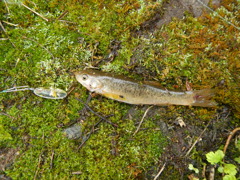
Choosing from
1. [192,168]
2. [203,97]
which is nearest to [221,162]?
[192,168]

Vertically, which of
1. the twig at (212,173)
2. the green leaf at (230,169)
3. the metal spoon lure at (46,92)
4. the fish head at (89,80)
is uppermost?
the fish head at (89,80)

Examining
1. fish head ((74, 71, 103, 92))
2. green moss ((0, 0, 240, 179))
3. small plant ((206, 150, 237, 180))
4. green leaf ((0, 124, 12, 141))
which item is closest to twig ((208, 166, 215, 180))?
small plant ((206, 150, 237, 180))

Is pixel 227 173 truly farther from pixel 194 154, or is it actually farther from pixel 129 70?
pixel 129 70

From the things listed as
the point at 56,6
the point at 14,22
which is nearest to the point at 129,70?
the point at 56,6

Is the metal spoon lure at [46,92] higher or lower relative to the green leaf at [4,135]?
higher

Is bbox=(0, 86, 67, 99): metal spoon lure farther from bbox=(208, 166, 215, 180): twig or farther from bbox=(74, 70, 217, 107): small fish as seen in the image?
bbox=(208, 166, 215, 180): twig

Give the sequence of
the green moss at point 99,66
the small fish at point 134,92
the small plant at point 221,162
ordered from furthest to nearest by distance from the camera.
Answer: the small fish at point 134,92 < the green moss at point 99,66 < the small plant at point 221,162

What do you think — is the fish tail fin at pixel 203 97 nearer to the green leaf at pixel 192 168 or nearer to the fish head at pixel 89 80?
the green leaf at pixel 192 168

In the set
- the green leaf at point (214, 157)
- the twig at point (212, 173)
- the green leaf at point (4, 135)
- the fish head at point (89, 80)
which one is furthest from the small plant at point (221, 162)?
the green leaf at point (4, 135)
